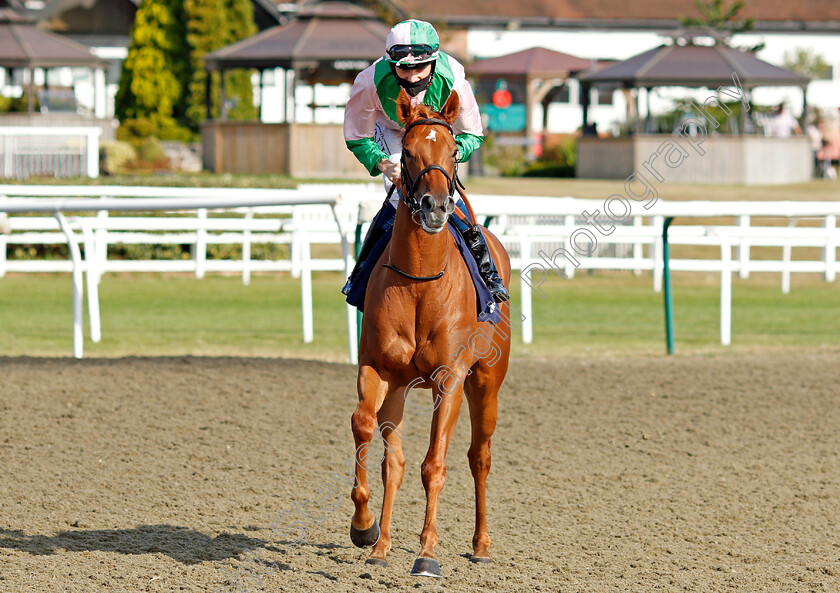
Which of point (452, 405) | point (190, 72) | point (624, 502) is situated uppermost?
point (190, 72)

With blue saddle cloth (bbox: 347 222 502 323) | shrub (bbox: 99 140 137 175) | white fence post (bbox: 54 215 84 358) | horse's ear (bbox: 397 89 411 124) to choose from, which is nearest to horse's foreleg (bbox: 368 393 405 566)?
blue saddle cloth (bbox: 347 222 502 323)

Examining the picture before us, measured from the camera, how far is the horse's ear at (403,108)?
4094 mm

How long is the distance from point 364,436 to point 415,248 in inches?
26.9

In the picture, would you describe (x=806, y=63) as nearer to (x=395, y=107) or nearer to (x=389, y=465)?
(x=395, y=107)

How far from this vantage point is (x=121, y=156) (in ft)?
84.3

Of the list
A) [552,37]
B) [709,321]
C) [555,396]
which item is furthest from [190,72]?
[555,396]

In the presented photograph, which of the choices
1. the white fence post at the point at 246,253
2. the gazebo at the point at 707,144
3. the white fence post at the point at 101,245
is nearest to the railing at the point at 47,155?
the white fence post at the point at 246,253

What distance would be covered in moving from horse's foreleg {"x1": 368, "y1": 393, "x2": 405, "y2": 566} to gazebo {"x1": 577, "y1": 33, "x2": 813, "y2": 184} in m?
23.6

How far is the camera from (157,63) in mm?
Answer: 32656

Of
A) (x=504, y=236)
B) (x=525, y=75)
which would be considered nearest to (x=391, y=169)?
(x=504, y=236)

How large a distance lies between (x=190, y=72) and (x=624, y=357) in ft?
84.3

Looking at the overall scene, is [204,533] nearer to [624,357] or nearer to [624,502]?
[624,502]

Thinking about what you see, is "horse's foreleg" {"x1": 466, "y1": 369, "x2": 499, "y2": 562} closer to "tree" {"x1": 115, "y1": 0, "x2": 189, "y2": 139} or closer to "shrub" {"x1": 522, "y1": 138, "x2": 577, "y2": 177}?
"shrub" {"x1": 522, "y1": 138, "x2": 577, "y2": 177}

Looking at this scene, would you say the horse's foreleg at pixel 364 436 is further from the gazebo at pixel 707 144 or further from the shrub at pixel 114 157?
the gazebo at pixel 707 144
